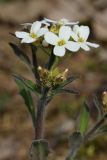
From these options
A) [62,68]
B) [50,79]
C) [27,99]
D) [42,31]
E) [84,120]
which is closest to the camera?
[50,79]

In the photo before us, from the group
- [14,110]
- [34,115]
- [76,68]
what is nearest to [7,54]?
[76,68]

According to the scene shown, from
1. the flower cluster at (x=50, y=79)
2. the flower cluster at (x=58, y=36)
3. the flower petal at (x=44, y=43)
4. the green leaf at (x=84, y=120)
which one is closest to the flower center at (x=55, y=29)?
the flower cluster at (x=58, y=36)

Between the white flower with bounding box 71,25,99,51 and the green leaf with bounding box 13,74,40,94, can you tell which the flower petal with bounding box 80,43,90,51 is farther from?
the green leaf with bounding box 13,74,40,94

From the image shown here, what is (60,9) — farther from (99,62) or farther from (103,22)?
(99,62)

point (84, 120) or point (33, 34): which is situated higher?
point (33, 34)

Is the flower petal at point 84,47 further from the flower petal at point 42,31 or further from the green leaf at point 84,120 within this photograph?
the green leaf at point 84,120

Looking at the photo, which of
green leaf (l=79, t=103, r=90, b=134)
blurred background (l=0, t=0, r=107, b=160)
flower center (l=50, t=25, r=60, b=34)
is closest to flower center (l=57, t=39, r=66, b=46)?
flower center (l=50, t=25, r=60, b=34)

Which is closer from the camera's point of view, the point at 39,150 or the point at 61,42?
the point at 61,42

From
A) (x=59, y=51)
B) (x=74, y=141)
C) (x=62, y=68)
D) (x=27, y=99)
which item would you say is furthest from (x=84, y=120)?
(x=62, y=68)

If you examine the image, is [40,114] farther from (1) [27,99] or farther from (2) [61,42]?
(2) [61,42]
